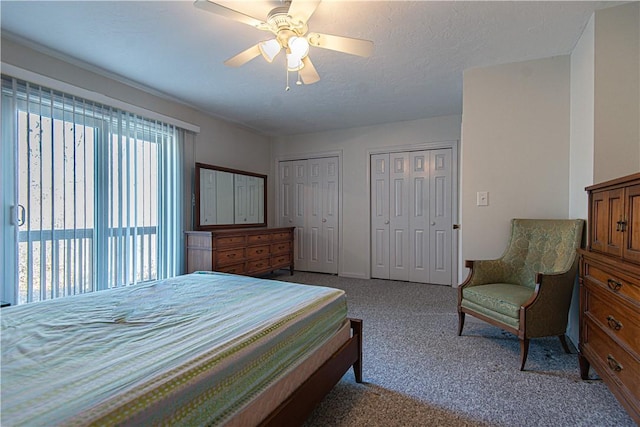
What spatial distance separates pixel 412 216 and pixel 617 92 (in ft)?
8.72

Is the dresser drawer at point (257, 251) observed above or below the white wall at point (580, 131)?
below

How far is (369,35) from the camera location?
2330 mm

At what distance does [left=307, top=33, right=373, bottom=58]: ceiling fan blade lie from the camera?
6.01 feet

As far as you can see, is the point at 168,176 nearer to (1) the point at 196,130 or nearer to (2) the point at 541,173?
(1) the point at 196,130

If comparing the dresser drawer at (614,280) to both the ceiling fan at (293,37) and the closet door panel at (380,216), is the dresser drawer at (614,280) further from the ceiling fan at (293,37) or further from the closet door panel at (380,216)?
the closet door panel at (380,216)

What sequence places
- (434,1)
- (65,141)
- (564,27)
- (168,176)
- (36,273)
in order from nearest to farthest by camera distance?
(434,1)
(564,27)
(36,273)
(65,141)
(168,176)

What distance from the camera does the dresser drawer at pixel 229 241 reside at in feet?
12.1

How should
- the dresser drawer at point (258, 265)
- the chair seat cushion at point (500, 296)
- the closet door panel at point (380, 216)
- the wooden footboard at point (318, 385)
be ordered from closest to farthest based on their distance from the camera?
the wooden footboard at point (318, 385) → the chair seat cushion at point (500, 296) → the dresser drawer at point (258, 265) → the closet door panel at point (380, 216)

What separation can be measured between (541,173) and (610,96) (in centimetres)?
76

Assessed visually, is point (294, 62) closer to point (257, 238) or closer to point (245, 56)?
point (245, 56)

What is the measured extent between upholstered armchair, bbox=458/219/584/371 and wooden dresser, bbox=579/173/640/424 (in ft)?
0.67

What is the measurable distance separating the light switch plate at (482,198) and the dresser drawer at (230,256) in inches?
111

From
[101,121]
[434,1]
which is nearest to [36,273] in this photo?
[101,121]

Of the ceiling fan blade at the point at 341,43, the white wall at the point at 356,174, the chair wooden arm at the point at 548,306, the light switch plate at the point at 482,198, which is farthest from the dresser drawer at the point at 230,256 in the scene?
the chair wooden arm at the point at 548,306
